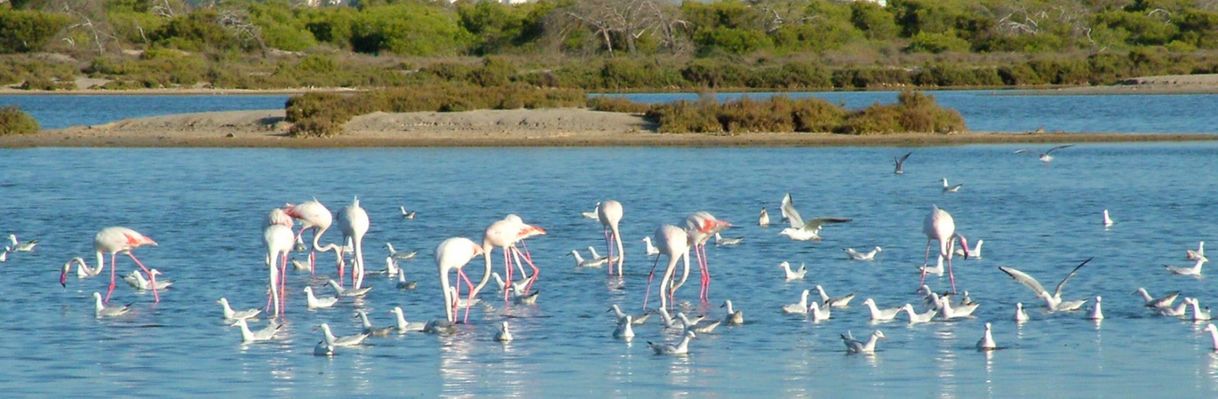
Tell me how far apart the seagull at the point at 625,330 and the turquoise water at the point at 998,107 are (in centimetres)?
2696

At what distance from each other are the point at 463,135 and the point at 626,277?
777 inches

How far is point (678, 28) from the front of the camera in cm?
8138

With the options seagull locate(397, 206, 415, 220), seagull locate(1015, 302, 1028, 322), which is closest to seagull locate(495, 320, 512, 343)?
seagull locate(1015, 302, 1028, 322)

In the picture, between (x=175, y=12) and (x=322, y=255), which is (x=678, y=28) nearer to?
(x=175, y=12)

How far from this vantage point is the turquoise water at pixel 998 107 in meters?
40.6

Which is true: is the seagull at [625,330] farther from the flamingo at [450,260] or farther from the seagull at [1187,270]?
the seagull at [1187,270]

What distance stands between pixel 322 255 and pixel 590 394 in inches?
338

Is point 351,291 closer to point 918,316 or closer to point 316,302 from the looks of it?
point 316,302

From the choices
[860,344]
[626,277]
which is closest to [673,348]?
[860,344]

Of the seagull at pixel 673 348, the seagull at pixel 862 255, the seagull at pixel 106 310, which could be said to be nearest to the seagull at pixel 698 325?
the seagull at pixel 673 348

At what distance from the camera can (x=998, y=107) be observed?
49.5m

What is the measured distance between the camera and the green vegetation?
37.9 m

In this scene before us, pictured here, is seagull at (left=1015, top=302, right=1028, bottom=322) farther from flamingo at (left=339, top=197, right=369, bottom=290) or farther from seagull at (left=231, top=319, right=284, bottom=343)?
flamingo at (left=339, top=197, right=369, bottom=290)

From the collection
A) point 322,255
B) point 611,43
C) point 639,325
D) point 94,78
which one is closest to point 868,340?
point 639,325
